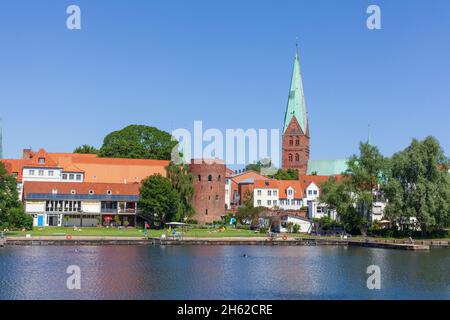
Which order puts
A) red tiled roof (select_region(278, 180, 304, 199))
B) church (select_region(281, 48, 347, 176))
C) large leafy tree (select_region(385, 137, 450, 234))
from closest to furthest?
large leafy tree (select_region(385, 137, 450, 234))
red tiled roof (select_region(278, 180, 304, 199))
church (select_region(281, 48, 347, 176))

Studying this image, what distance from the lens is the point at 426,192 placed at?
234ft

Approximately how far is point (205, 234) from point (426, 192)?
25379 millimetres

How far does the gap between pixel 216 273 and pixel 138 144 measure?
8080 centimetres

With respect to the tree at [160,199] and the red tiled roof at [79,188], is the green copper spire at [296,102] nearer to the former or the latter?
the red tiled roof at [79,188]

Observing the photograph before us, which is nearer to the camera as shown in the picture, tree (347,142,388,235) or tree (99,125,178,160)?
tree (347,142,388,235)

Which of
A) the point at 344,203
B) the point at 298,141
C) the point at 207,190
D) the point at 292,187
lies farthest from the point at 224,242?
the point at 298,141

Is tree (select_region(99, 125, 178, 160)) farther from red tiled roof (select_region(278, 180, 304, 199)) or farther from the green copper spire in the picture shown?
the green copper spire

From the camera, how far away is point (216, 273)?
44094mm

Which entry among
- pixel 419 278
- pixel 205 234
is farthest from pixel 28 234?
pixel 419 278

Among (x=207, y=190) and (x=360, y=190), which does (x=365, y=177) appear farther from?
(x=207, y=190)

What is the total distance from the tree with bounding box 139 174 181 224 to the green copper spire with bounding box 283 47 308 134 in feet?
197

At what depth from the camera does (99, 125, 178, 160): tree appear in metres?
121

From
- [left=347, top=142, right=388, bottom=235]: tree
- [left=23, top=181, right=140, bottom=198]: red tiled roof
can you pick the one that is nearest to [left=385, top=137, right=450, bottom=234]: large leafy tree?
[left=347, top=142, right=388, bottom=235]: tree

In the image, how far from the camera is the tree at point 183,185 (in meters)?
89.5
